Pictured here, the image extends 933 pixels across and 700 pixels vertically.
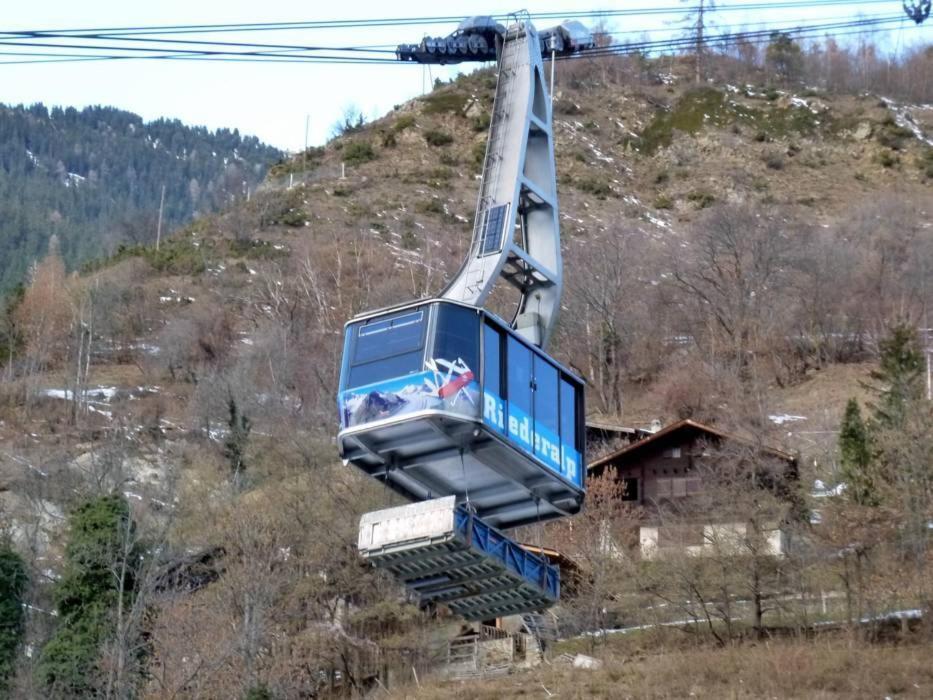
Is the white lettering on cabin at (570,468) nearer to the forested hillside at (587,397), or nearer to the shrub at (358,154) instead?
the forested hillside at (587,397)

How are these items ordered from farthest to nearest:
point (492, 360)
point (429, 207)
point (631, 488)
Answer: point (429, 207)
point (631, 488)
point (492, 360)

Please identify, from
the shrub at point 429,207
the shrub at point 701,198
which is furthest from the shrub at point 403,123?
the shrub at point 701,198

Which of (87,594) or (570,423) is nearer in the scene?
(570,423)

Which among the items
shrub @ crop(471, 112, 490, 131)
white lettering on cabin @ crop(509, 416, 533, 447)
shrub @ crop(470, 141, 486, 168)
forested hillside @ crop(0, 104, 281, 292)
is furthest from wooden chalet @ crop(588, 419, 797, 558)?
forested hillside @ crop(0, 104, 281, 292)

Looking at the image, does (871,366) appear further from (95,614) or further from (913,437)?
(95,614)

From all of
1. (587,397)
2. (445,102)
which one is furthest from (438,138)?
(587,397)

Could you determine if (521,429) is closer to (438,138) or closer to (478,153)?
(478,153)

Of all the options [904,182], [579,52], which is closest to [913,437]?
[579,52]

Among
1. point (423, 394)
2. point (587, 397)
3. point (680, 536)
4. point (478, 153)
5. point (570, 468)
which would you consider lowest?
point (570, 468)
